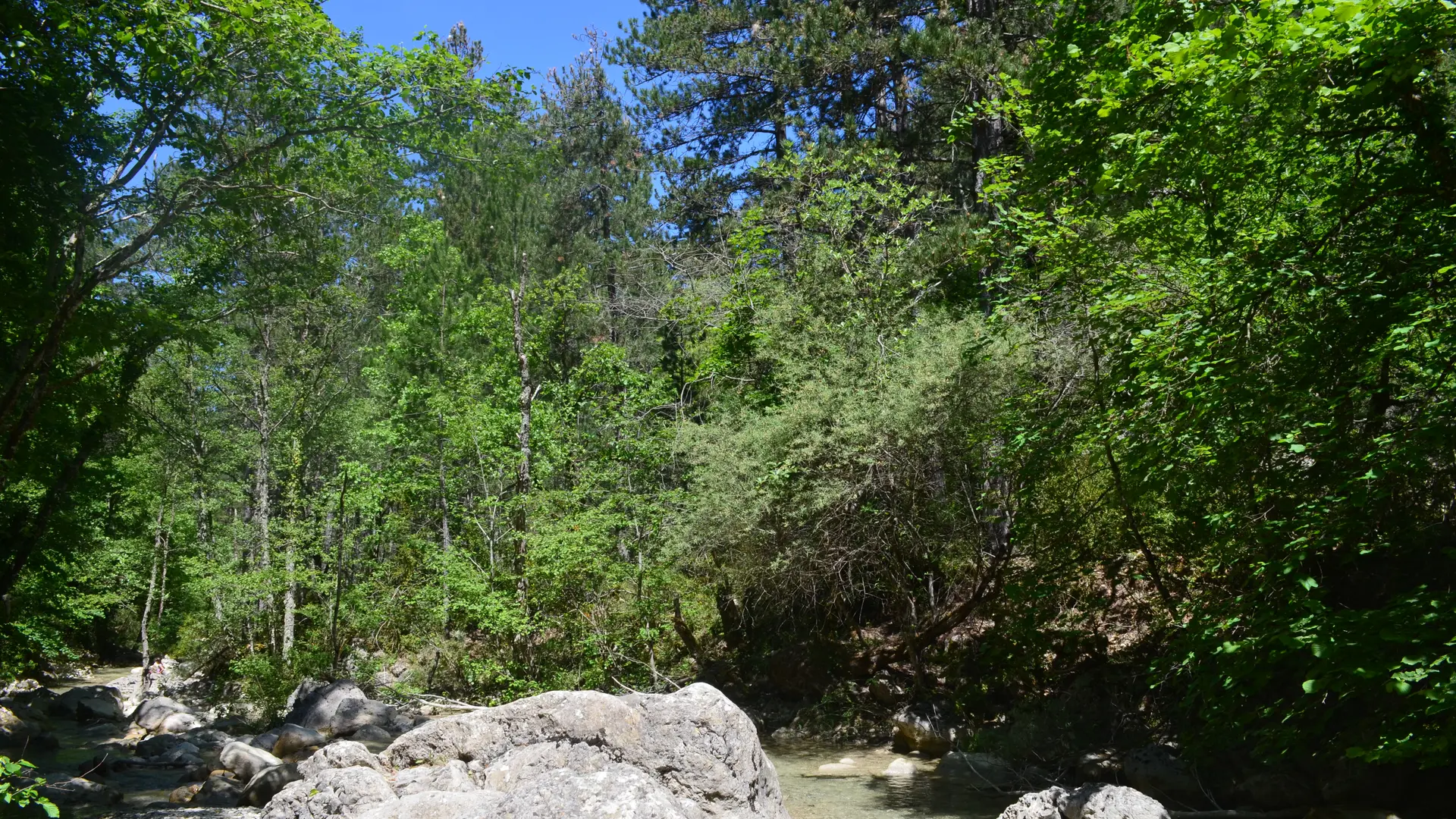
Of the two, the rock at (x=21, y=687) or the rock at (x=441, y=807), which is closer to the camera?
the rock at (x=441, y=807)

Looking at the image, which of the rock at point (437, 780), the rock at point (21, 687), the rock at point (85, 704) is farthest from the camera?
the rock at point (85, 704)

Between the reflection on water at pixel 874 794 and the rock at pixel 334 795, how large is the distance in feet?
16.2

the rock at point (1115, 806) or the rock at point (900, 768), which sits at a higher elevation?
the rock at point (1115, 806)

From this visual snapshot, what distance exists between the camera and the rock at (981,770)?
10.4 metres

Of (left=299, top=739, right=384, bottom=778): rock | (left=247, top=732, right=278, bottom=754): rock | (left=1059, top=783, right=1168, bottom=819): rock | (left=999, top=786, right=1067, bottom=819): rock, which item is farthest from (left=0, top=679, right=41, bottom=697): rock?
(left=1059, top=783, right=1168, bottom=819): rock

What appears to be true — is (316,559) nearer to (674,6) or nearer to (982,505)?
(674,6)

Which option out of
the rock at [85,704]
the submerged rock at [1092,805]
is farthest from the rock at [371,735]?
the submerged rock at [1092,805]

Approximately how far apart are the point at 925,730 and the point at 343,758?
8506mm

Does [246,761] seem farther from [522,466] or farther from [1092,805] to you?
[1092,805]

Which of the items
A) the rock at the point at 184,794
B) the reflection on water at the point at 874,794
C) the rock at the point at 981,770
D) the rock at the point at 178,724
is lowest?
the reflection on water at the point at 874,794

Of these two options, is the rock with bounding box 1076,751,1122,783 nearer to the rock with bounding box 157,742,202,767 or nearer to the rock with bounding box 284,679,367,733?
the rock with bounding box 284,679,367,733

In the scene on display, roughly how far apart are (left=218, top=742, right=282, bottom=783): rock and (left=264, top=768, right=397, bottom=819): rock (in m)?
6.49

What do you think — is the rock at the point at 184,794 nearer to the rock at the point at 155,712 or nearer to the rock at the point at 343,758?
the rock at the point at 343,758

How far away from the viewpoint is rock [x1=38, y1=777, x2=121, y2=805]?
1016cm
